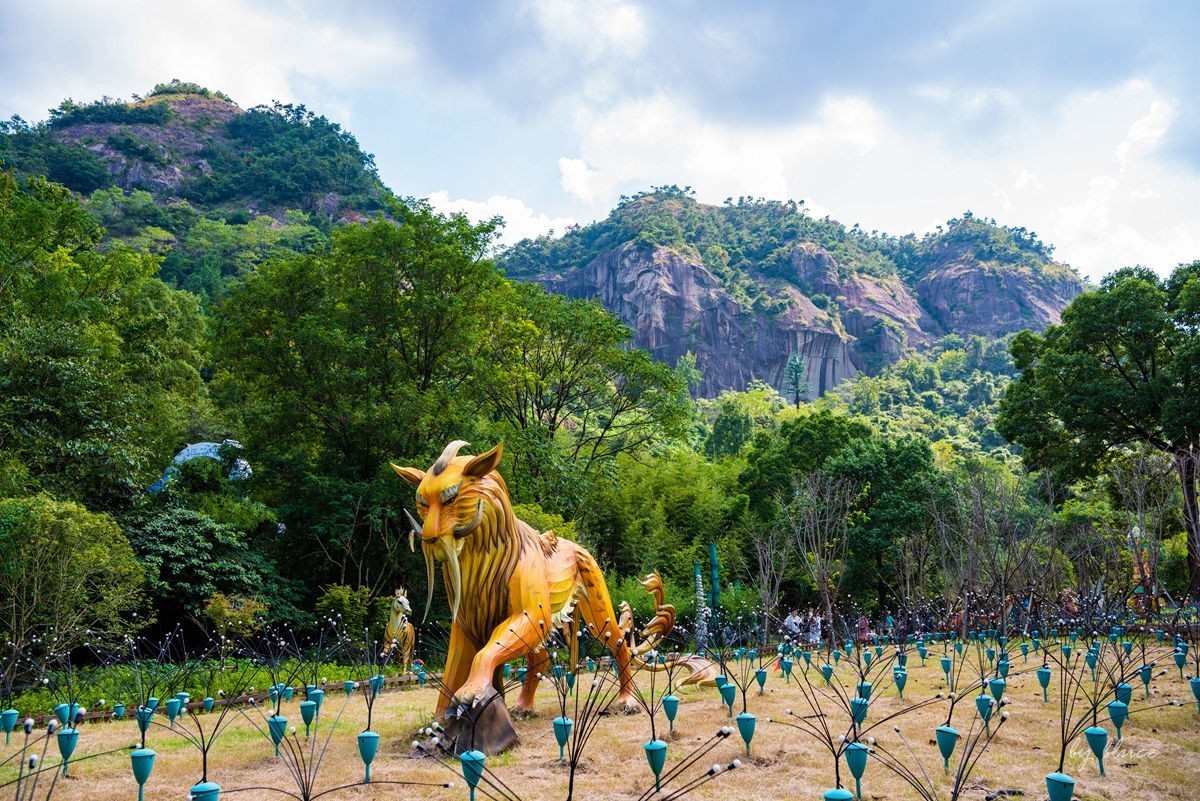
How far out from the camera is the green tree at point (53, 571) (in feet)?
30.1

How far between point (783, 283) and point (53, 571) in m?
77.0

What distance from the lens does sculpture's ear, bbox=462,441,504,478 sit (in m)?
6.09

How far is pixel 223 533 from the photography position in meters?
13.0

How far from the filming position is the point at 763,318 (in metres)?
74.9

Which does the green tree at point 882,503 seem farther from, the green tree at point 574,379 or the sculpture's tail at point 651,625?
the sculpture's tail at point 651,625

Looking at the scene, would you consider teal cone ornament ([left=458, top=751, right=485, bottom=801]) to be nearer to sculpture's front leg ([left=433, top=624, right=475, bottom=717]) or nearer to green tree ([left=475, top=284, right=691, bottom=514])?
sculpture's front leg ([left=433, top=624, right=475, bottom=717])

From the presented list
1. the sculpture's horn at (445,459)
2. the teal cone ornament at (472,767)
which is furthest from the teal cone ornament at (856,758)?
the sculpture's horn at (445,459)

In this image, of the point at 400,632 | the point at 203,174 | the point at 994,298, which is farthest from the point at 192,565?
the point at 994,298

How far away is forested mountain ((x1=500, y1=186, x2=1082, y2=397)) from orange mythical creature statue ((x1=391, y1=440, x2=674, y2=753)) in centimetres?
6693

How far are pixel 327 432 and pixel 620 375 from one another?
22.9 ft

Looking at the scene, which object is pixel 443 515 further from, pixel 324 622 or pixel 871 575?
pixel 871 575

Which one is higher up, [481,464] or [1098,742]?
[481,464]

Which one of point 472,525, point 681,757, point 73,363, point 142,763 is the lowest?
point 681,757

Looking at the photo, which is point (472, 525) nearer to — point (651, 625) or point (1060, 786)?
point (651, 625)
